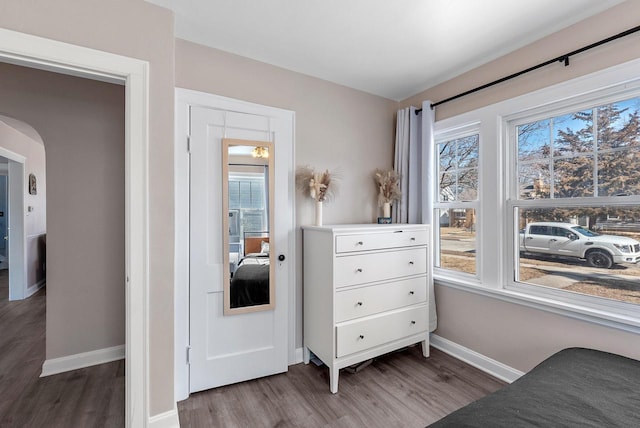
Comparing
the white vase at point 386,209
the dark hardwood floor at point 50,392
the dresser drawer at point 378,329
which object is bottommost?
the dark hardwood floor at point 50,392

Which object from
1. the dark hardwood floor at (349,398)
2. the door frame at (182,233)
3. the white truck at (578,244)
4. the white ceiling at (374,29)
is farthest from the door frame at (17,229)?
the white truck at (578,244)

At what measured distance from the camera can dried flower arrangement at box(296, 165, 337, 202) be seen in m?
2.44

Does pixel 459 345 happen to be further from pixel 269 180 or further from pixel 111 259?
pixel 111 259

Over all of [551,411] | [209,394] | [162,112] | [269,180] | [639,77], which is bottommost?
[209,394]

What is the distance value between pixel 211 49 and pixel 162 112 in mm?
791

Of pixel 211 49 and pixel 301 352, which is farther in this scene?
pixel 301 352

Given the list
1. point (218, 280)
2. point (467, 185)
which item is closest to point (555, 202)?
point (467, 185)

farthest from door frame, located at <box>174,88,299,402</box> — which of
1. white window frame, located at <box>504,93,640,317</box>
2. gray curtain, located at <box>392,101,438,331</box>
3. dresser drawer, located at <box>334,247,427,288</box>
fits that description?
white window frame, located at <box>504,93,640,317</box>

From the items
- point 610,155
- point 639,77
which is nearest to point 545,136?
point 610,155

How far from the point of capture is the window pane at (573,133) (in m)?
1.94

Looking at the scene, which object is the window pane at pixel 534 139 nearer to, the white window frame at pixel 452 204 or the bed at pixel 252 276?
the white window frame at pixel 452 204

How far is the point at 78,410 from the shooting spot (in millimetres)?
1879

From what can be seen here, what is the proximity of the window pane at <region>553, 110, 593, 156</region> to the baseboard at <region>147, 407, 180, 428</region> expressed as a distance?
307 cm

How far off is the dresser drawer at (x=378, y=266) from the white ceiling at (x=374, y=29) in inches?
62.0
